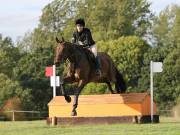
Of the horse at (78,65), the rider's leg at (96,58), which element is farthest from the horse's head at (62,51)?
the rider's leg at (96,58)

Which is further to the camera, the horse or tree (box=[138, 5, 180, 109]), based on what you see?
tree (box=[138, 5, 180, 109])

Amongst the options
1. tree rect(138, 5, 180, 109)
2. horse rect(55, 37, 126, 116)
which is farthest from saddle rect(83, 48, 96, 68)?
tree rect(138, 5, 180, 109)

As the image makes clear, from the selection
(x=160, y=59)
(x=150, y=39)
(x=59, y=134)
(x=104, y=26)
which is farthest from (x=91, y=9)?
(x=59, y=134)

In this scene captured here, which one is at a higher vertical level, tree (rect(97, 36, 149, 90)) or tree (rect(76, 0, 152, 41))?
tree (rect(76, 0, 152, 41))

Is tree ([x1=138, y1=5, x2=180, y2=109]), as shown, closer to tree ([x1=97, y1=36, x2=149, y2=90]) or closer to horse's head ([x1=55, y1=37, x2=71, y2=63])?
tree ([x1=97, y1=36, x2=149, y2=90])

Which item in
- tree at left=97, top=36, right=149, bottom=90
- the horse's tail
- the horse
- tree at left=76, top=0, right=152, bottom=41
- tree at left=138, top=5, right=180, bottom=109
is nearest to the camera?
the horse

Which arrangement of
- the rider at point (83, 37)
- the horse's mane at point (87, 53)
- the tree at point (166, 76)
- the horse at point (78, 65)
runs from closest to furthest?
the horse at point (78, 65), the horse's mane at point (87, 53), the rider at point (83, 37), the tree at point (166, 76)

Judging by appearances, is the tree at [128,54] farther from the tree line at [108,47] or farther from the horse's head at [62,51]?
the horse's head at [62,51]

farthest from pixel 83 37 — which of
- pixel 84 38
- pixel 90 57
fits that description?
pixel 90 57

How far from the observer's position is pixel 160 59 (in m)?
57.9

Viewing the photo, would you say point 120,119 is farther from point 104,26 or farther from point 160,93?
point 104,26

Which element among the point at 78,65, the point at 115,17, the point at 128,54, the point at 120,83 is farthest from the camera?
the point at 115,17

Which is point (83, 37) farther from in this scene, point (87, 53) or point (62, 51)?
point (62, 51)

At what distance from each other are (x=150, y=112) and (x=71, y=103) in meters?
2.46
